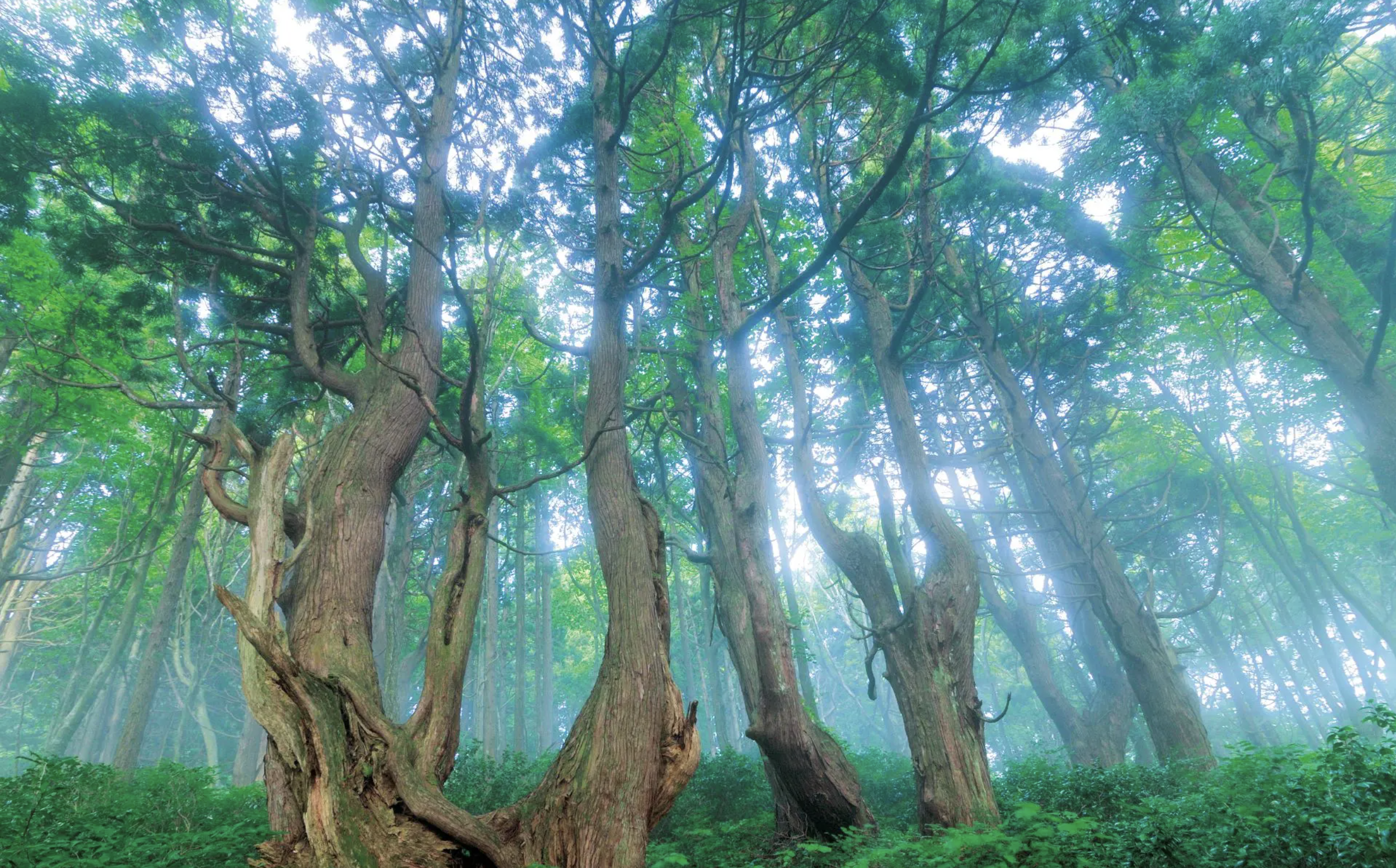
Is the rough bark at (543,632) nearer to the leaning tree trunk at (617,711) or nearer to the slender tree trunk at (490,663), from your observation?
the slender tree trunk at (490,663)

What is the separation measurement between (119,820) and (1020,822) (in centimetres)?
726

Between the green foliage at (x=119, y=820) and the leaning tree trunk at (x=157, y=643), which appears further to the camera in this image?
the leaning tree trunk at (x=157, y=643)

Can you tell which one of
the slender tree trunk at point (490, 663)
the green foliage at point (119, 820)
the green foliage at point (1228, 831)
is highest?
the slender tree trunk at point (490, 663)

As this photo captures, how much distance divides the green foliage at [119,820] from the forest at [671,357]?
6 cm

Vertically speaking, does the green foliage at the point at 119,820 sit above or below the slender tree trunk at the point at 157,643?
below

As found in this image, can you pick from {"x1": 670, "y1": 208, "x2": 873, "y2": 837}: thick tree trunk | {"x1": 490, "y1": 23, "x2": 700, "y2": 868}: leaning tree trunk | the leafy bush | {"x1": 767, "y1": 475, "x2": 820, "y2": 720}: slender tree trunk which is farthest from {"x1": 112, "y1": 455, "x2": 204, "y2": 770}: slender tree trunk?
{"x1": 767, "y1": 475, "x2": 820, "y2": 720}: slender tree trunk

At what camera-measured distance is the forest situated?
379 centimetres

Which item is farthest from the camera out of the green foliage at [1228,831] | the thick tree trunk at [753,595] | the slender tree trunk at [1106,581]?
the slender tree trunk at [1106,581]

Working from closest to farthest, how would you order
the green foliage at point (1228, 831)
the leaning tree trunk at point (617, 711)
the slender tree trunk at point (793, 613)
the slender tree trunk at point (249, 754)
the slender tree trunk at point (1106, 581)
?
the green foliage at point (1228, 831), the leaning tree trunk at point (617, 711), the slender tree trunk at point (1106, 581), the slender tree trunk at point (793, 613), the slender tree trunk at point (249, 754)

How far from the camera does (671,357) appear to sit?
9.56 meters

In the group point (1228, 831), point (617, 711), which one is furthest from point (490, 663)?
point (1228, 831)

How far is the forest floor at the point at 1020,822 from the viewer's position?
320 cm

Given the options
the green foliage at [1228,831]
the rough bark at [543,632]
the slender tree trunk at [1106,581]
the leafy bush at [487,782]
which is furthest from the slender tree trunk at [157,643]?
the slender tree trunk at [1106,581]

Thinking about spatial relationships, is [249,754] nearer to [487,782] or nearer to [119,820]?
[487,782]
